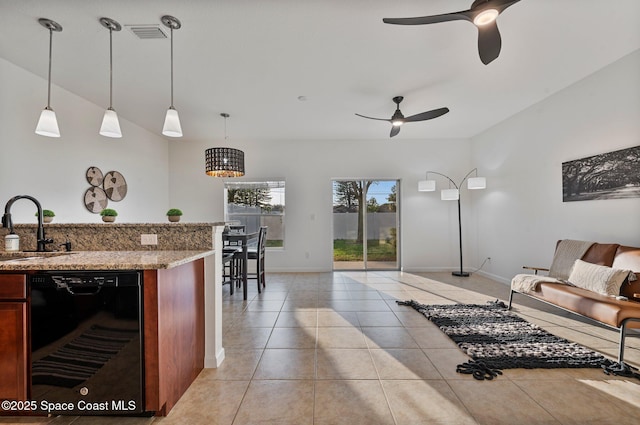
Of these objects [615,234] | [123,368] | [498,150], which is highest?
[498,150]

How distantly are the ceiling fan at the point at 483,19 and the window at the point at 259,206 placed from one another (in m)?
4.36

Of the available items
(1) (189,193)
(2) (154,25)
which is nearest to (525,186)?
(2) (154,25)

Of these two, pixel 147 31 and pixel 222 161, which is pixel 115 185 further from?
pixel 147 31

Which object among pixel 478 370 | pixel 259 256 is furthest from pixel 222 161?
pixel 478 370

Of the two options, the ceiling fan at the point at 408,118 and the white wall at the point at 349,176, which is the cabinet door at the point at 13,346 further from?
the white wall at the point at 349,176

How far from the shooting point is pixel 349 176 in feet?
19.3

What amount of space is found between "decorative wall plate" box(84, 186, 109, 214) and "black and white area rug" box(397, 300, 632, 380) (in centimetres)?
461

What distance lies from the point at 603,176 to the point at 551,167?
0.74 m

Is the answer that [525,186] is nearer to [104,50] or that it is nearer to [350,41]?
[350,41]

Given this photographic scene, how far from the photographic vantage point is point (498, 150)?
4.98m

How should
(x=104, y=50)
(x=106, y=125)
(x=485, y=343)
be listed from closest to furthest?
(x=106, y=125) < (x=485, y=343) < (x=104, y=50)

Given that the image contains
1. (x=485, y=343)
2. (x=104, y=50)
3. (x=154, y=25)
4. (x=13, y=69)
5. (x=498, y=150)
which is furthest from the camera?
(x=498, y=150)

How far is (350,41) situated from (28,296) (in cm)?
296

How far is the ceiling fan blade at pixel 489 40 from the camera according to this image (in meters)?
1.89
